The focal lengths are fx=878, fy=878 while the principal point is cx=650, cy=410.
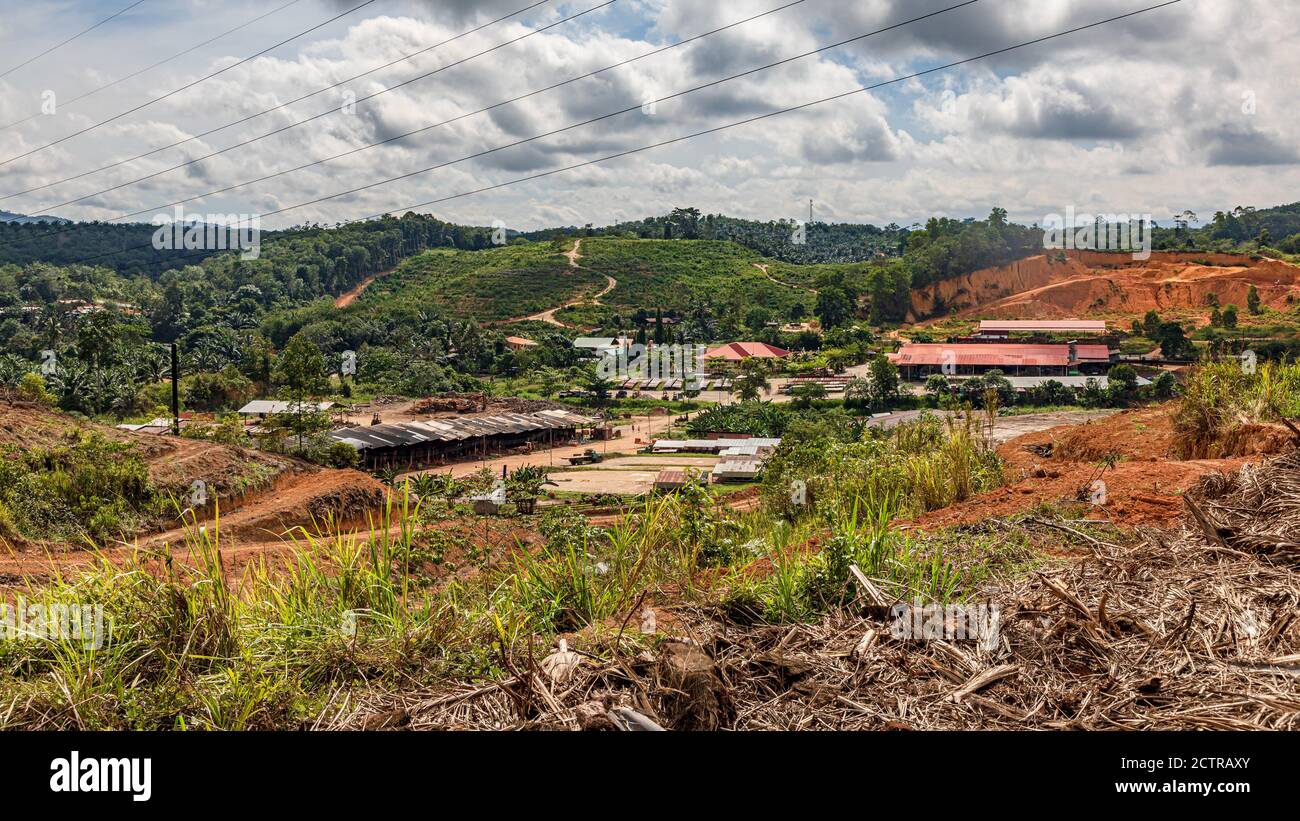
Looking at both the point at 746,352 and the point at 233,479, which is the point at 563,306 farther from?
the point at 233,479

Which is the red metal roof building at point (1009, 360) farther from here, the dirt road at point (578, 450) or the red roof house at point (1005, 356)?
the dirt road at point (578, 450)

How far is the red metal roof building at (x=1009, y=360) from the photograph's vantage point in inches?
1906

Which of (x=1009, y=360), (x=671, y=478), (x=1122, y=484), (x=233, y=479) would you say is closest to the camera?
(x=1122, y=484)

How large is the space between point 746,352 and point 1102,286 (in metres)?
29.3

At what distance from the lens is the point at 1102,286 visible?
66938mm

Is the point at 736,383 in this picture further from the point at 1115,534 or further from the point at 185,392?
the point at 1115,534

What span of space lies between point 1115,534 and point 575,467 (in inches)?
1165

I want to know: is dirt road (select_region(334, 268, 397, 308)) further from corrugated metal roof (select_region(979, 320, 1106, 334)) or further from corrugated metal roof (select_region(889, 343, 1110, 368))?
corrugated metal roof (select_region(979, 320, 1106, 334))

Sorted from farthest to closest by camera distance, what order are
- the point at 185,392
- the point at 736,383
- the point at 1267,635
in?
the point at 736,383 → the point at 185,392 → the point at 1267,635

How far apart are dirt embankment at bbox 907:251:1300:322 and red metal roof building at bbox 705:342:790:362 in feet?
47.6

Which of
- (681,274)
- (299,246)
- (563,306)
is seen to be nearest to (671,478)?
(563,306)

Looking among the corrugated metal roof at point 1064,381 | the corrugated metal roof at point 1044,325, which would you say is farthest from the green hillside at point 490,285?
the corrugated metal roof at point 1064,381
